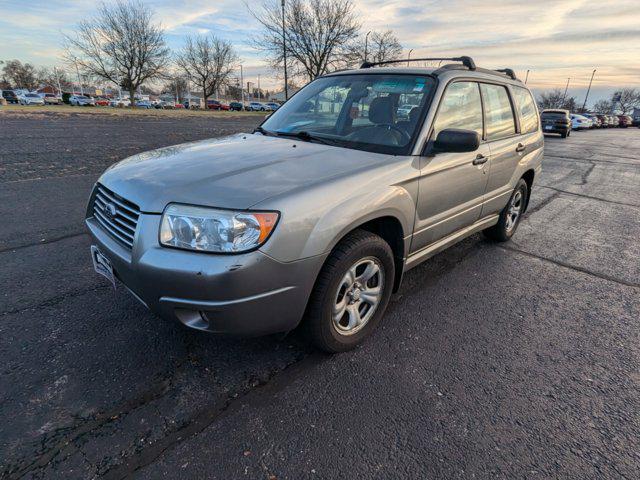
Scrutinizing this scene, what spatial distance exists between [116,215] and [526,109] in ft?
14.4

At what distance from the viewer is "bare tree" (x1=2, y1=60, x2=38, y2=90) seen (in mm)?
88250

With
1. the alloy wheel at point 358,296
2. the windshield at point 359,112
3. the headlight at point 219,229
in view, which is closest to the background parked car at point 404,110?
the windshield at point 359,112

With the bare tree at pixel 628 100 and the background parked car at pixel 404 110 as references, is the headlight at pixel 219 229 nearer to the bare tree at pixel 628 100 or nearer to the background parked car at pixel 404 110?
the background parked car at pixel 404 110

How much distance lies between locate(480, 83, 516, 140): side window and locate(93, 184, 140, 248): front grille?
120 inches

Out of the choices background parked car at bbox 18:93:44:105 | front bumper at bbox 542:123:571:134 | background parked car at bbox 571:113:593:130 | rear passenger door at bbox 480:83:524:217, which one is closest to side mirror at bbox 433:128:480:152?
rear passenger door at bbox 480:83:524:217

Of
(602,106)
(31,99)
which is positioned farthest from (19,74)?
(602,106)

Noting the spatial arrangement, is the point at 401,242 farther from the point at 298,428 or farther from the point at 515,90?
the point at 515,90

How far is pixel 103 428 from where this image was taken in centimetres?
192

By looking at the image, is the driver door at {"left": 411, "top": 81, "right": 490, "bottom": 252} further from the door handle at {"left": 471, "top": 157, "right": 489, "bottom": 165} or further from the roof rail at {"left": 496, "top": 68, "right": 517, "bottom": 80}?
the roof rail at {"left": 496, "top": 68, "right": 517, "bottom": 80}

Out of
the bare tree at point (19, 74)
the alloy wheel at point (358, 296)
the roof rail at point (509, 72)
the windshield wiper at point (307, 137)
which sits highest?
the bare tree at point (19, 74)

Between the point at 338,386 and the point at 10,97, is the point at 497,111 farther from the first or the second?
the point at 10,97

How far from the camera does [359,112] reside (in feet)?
10.6

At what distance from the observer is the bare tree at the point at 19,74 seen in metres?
88.2

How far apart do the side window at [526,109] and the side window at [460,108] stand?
3.64ft
